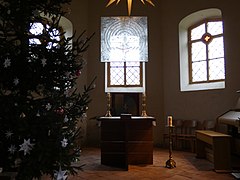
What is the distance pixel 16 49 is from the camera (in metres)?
2.28

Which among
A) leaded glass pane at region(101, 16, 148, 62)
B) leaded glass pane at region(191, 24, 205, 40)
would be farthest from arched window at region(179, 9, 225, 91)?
leaded glass pane at region(101, 16, 148, 62)

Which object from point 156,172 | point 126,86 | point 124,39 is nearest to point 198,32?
point 124,39

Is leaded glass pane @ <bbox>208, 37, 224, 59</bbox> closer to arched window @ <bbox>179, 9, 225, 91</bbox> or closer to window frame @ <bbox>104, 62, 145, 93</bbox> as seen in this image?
arched window @ <bbox>179, 9, 225, 91</bbox>

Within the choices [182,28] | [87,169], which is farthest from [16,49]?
[182,28]

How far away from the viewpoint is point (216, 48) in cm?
648

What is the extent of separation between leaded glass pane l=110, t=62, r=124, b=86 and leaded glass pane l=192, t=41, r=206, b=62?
6.72ft

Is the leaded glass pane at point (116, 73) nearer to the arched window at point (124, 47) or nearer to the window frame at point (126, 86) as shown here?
the arched window at point (124, 47)

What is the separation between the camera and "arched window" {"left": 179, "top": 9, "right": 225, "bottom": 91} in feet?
21.0

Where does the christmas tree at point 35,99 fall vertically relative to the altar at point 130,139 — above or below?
above

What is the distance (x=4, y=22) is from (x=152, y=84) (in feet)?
17.5

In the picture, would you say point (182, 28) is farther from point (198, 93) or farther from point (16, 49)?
point (16, 49)

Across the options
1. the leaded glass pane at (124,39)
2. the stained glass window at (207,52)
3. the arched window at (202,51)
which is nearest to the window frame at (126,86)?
Answer: the leaded glass pane at (124,39)

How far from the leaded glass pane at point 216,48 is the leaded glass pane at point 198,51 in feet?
0.57

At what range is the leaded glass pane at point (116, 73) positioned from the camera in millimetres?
7492
